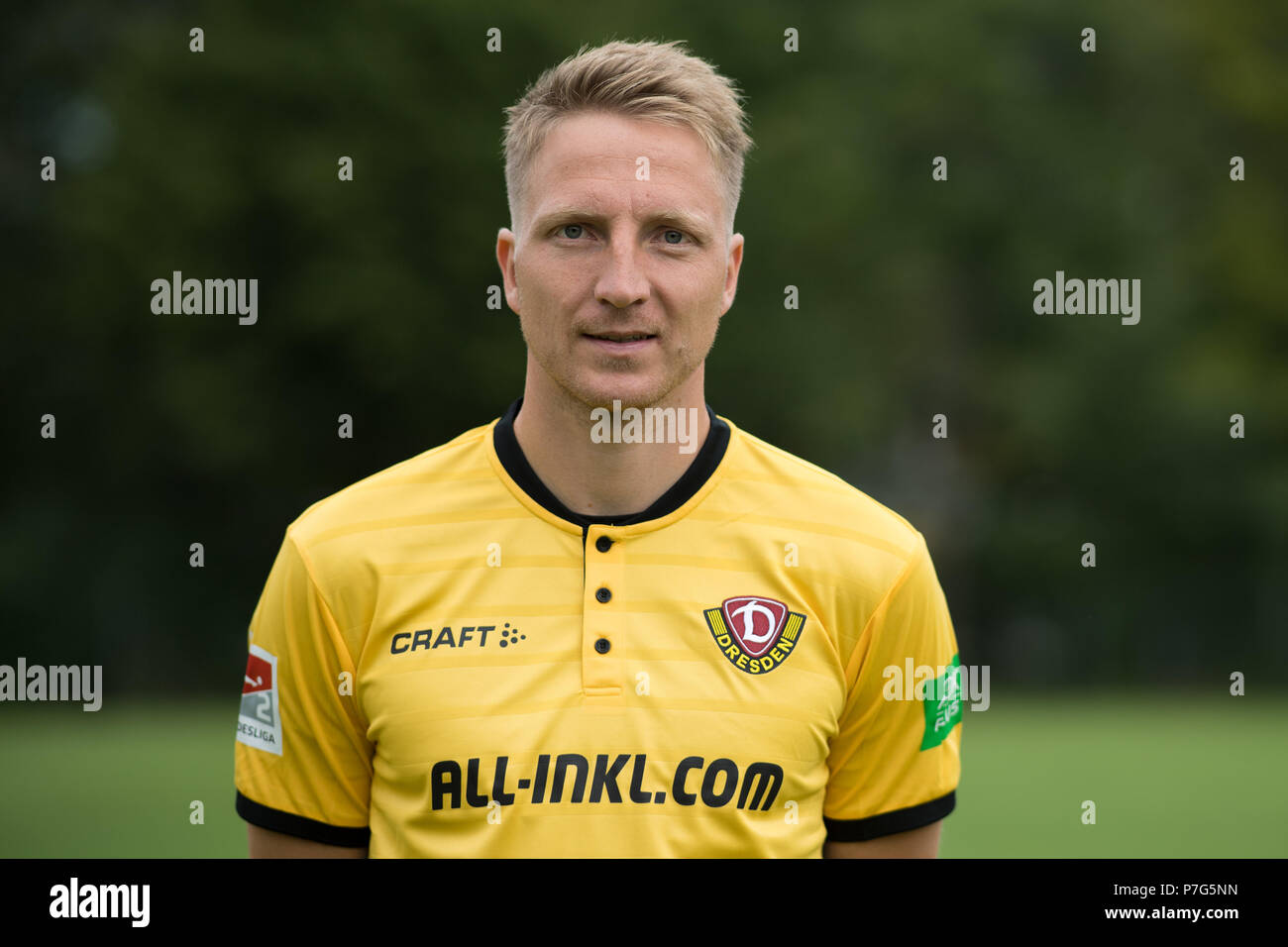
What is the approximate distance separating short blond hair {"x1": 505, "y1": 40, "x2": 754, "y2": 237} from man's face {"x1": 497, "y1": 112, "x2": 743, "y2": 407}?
4 centimetres

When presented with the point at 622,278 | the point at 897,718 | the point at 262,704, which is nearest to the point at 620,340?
the point at 622,278

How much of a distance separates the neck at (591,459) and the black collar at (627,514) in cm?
2

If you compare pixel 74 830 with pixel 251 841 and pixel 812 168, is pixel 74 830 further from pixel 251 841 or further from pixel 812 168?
pixel 812 168

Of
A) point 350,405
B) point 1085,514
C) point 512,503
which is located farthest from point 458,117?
point 512,503

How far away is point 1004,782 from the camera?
52.7ft

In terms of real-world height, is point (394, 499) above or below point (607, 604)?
above

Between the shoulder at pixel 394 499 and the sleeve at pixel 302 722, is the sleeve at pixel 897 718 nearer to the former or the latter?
the shoulder at pixel 394 499

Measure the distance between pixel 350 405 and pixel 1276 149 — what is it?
19698 mm

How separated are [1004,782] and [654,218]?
14088 millimetres

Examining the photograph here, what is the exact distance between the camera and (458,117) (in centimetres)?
2442

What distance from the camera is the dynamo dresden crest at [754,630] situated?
3.15 metres

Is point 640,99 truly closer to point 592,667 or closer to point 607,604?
point 607,604

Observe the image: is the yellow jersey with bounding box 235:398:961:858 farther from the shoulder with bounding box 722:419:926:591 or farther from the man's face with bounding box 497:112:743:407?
the man's face with bounding box 497:112:743:407

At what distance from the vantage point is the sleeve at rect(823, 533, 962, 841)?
327cm
